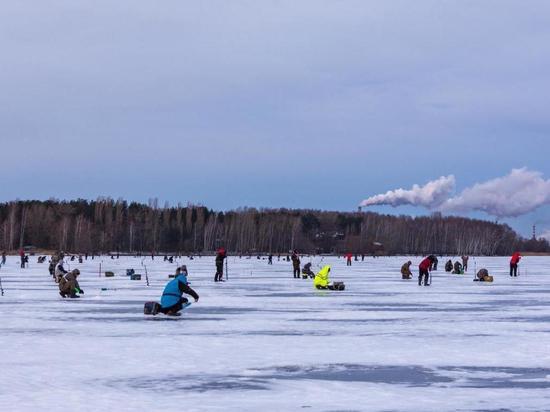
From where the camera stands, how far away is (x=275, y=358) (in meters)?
15.3

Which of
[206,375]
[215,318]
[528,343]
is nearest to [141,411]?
[206,375]

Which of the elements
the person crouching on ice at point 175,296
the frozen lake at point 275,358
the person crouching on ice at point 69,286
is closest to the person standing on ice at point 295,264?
the person crouching on ice at point 69,286

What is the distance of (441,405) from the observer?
1090 centimetres

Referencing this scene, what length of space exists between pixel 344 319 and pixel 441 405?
12.3 metres

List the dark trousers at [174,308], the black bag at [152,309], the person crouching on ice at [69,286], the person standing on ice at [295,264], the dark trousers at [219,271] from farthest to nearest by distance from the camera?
the person standing on ice at [295,264]
the dark trousers at [219,271]
the person crouching on ice at [69,286]
the black bag at [152,309]
the dark trousers at [174,308]

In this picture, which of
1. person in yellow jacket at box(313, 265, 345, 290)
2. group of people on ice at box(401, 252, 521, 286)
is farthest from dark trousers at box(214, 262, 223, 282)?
group of people on ice at box(401, 252, 521, 286)

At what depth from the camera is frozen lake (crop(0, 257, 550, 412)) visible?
11.3 metres

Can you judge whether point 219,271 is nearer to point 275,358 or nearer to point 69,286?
point 69,286

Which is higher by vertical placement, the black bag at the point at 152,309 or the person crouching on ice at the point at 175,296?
the person crouching on ice at the point at 175,296

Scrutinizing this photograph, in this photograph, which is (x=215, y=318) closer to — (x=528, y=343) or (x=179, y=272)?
(x=179, y=272)

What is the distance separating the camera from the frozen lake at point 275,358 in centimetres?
1127

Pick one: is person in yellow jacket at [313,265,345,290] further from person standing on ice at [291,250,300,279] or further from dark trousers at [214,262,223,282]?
person standing on ice at [291,250,300,279]

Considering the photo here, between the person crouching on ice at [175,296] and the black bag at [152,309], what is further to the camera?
the black bag at [152,309]

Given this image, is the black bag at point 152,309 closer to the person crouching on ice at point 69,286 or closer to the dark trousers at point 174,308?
the dark trousers at point 174,308
